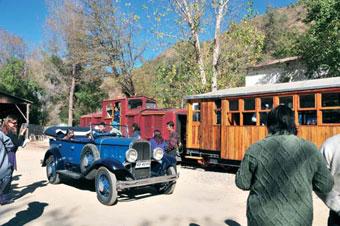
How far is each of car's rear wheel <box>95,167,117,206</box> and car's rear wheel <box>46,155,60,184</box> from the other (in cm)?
218

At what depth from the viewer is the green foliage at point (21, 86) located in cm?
3014

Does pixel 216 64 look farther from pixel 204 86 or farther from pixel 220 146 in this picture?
pixel 220 146

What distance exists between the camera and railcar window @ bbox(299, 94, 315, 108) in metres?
8.38

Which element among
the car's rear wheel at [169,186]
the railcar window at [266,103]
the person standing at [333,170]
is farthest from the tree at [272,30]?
the person standing at [333,170]

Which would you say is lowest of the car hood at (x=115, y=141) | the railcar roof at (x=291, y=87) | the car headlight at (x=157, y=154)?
the car headlight at (x=157, y=154)

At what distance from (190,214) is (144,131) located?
7.75 m

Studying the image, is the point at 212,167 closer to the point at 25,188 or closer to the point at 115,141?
the point at 115,141

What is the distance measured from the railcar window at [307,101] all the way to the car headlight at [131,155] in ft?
16.7

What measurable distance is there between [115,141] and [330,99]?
577 cm

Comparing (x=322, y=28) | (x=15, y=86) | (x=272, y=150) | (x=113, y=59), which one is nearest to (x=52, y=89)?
(x=15, y=86)

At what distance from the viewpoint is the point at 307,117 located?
27.9 ft

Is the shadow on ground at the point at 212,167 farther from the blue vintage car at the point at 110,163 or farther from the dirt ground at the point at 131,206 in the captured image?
the blue vintage car at the point at 110,163

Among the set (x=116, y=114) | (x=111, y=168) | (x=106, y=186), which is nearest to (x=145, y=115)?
(x=116, y=114)

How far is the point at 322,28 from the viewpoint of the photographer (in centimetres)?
1505
